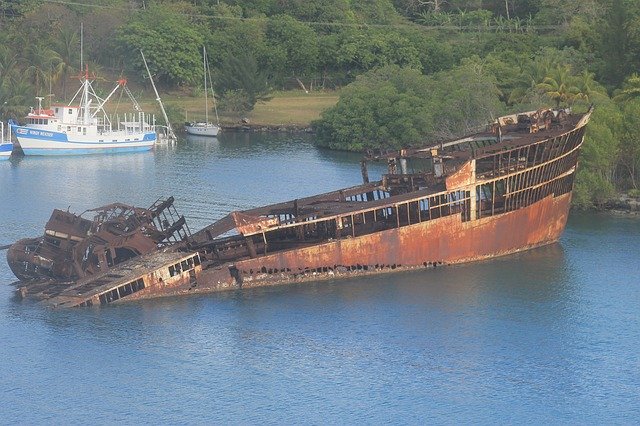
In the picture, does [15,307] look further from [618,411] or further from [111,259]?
[618,411]

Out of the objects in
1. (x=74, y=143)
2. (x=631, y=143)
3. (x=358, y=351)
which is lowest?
(x=358, y=351)

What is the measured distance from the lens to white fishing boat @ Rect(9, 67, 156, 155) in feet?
352

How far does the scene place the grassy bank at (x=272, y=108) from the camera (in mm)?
128500

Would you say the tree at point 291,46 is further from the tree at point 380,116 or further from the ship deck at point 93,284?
the ship deck at point 93,284

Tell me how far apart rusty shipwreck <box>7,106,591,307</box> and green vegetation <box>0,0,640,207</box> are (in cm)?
2908

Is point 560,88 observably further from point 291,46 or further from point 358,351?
point 358,351

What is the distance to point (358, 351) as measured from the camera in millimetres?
49000

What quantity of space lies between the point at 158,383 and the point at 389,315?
39.9ft

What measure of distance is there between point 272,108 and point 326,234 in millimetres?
76151

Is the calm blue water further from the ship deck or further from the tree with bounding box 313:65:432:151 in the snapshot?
the tree with bounding box 313:65:432:151

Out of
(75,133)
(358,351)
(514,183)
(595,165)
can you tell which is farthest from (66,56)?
(358,351)

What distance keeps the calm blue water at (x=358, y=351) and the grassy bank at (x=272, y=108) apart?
6318 cm

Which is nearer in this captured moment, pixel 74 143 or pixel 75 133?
pixel 74 143

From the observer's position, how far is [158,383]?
45.4 m
